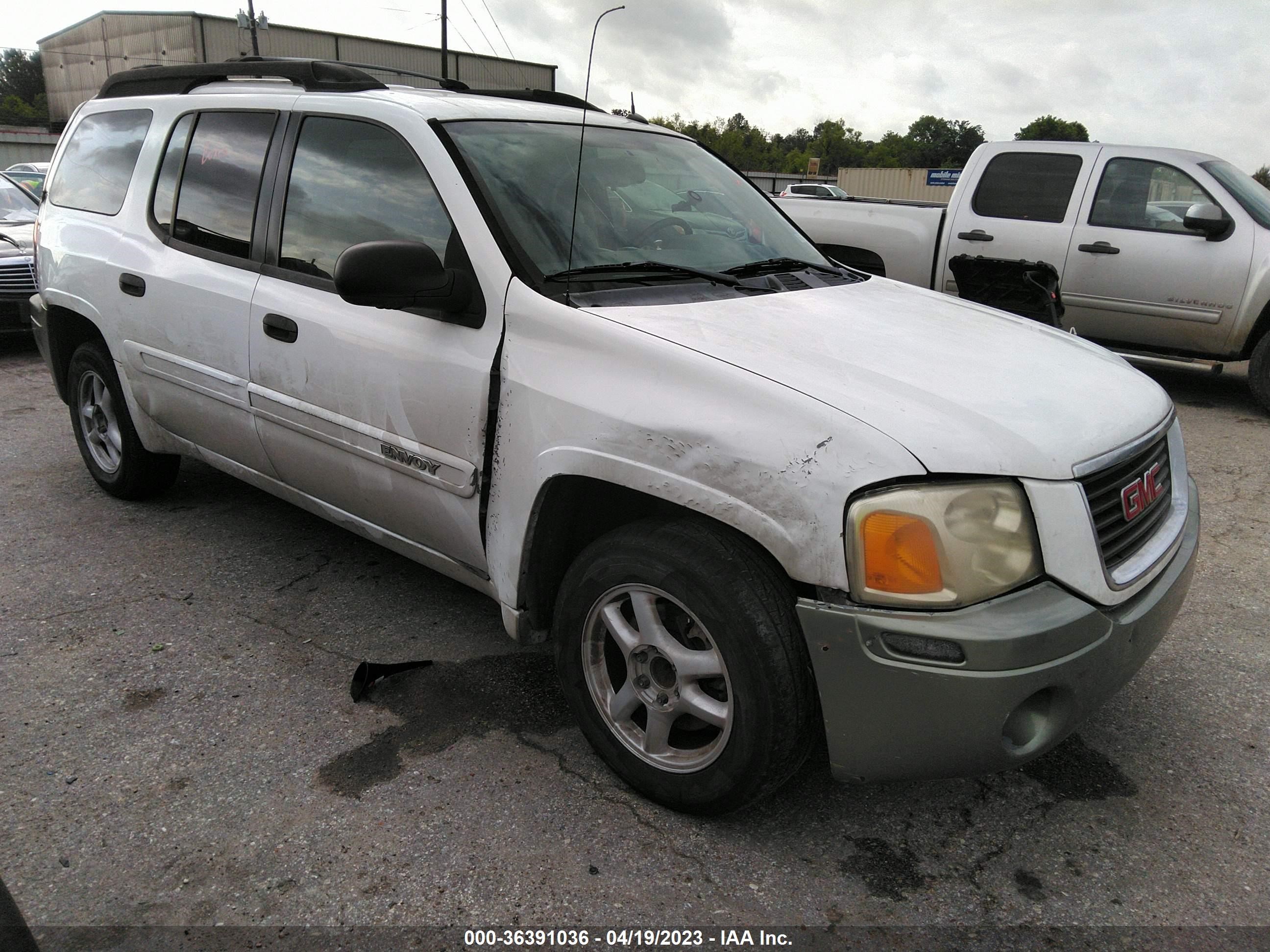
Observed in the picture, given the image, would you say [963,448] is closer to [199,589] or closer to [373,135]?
[373,135]

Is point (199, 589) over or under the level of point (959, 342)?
under

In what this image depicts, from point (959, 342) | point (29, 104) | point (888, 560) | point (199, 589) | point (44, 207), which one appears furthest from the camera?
point (29, 104)

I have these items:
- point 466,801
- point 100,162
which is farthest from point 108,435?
point 466,801

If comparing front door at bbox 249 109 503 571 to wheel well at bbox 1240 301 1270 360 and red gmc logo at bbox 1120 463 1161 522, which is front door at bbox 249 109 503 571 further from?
wheel well at bbox 1240 301 1270 360

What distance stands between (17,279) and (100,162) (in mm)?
5089

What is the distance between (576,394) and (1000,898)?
1536mm

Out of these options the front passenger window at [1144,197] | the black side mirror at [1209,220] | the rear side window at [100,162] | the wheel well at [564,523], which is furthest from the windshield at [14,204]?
the black side mirror at [1209,220]

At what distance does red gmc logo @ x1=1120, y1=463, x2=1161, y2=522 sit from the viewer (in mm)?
2240

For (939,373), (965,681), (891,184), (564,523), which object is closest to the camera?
(965,681)

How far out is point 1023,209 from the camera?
7.46 meters

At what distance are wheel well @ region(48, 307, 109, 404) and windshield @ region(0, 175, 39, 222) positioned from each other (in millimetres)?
5992

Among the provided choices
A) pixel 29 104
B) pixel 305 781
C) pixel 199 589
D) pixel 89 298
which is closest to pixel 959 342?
pixel 305 781

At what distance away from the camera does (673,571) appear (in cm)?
217

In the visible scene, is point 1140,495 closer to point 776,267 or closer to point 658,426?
point 658,426
